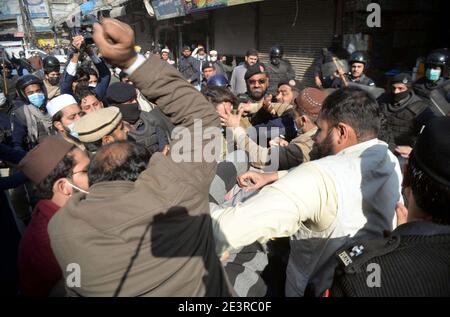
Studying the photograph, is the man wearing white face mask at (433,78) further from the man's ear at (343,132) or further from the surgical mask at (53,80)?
the surgical mask at (53,80)

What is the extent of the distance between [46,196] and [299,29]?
8.15 metres

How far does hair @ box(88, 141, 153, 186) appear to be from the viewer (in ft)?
4.27

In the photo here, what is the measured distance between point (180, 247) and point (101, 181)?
16.5 inches

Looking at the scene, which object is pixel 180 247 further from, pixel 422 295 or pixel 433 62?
pixel 433 62

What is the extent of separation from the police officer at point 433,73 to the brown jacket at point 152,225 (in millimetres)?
4384

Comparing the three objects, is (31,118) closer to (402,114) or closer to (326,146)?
(326,146)

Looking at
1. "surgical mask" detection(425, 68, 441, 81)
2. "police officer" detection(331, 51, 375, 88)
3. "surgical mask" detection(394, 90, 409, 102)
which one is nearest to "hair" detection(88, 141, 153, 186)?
"surgical mask" detection(394, 90, 409, 102)

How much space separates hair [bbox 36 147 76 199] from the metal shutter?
7141 millimetres

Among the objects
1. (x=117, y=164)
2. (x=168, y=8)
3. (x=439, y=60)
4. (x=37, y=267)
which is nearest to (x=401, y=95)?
(x=439, y=60)

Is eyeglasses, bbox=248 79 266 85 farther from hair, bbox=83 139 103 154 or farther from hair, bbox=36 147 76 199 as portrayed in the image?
hair, bbox=36 147 76 199

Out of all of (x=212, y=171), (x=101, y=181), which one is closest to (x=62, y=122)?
(x=101, y=181)

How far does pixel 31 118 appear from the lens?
3.84 metres

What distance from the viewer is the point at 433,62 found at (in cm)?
451

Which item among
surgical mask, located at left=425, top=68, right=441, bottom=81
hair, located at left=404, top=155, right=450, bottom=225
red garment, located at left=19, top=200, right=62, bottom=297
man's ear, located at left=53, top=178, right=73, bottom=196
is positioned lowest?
red garment, located at left=19, top=200, right=62, bottom=297
